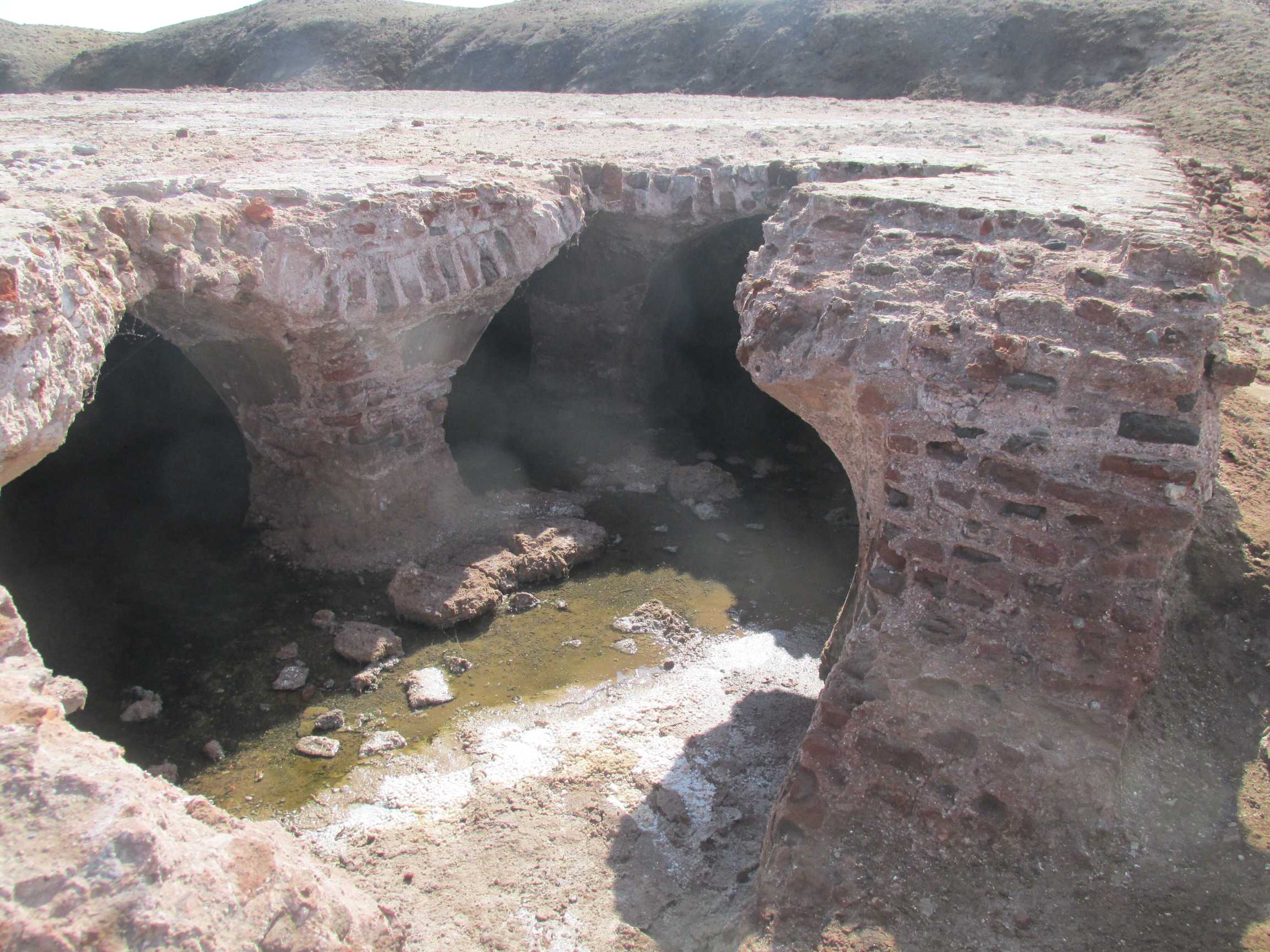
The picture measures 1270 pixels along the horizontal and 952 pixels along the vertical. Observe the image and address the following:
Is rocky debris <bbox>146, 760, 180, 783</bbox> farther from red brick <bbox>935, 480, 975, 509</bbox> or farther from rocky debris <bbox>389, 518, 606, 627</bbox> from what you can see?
red brick <bbox>935, 480, 975, 509</bbox>

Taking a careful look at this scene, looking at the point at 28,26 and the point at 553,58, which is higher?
the point at 28,26

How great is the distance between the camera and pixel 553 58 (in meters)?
15.4

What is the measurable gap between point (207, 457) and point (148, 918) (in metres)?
4.61

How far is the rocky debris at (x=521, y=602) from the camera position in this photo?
14.7 ft

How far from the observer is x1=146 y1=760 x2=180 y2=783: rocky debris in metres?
3.35

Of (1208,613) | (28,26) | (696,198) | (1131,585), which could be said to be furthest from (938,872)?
(28,26)

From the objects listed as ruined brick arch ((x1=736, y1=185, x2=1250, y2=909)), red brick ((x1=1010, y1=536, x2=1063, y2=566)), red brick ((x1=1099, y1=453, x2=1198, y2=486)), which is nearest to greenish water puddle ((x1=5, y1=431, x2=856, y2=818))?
ruined brick arch ((x1=736, y1=185, x2=1250, y2=909))

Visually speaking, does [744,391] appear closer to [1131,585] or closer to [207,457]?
[207,457]

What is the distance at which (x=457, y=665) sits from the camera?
13.2 ft

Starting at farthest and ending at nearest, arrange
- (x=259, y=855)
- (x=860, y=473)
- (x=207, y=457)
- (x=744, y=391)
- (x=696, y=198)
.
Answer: (x=744, y=391) → (x=207, y=457) → (x=696, y=198) → (x=860, y=473) → (x=259, y=855)

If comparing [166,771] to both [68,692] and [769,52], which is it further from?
[769,52]

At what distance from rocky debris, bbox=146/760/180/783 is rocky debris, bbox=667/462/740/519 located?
302 centimetres

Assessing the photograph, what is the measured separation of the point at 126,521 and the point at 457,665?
237 cm

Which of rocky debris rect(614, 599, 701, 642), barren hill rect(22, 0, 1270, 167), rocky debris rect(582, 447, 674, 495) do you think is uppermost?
barren hill rect(22, 0, 1270, 167)
